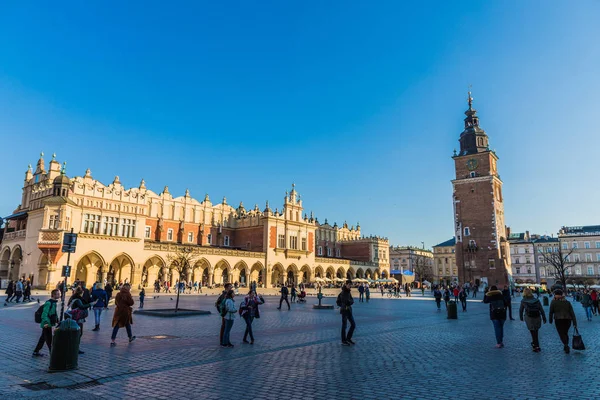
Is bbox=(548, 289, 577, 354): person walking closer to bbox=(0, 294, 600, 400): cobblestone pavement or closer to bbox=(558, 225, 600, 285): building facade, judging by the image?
bbox=(0, 294, 600, 400): cobblestone pavement

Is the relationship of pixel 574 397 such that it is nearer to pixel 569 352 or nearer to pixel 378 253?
pixel 569 352

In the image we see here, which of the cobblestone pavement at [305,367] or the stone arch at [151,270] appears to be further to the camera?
the stone arch at [151,270]

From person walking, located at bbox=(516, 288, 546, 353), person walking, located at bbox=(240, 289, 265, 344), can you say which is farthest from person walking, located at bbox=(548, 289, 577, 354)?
person walking, located at bbox=(240, 289, 265, 344)

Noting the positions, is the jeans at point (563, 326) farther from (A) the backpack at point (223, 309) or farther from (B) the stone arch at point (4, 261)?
(B) the stone arch at point (4, 261)

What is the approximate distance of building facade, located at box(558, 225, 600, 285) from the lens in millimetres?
78688

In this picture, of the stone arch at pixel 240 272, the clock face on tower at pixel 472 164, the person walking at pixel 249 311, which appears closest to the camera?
the person walking at pixel 249 311

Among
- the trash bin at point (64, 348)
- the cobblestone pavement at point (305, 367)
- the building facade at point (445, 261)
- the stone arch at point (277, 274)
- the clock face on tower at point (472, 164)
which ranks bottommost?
the cobblestone pavement at point (305, 367)

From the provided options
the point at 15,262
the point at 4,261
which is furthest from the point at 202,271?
the point at 4,261

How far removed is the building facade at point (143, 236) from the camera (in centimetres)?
3847

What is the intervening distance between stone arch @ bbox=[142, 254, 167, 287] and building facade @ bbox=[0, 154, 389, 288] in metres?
0.10

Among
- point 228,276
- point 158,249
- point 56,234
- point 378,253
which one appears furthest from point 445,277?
point 56,234

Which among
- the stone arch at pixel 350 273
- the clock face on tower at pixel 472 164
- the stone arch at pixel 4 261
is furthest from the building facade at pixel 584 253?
the stone arch at pixel 4 261

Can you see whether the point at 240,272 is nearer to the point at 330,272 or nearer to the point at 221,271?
the point at 221,271

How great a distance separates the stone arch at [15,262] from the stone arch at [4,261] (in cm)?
138
